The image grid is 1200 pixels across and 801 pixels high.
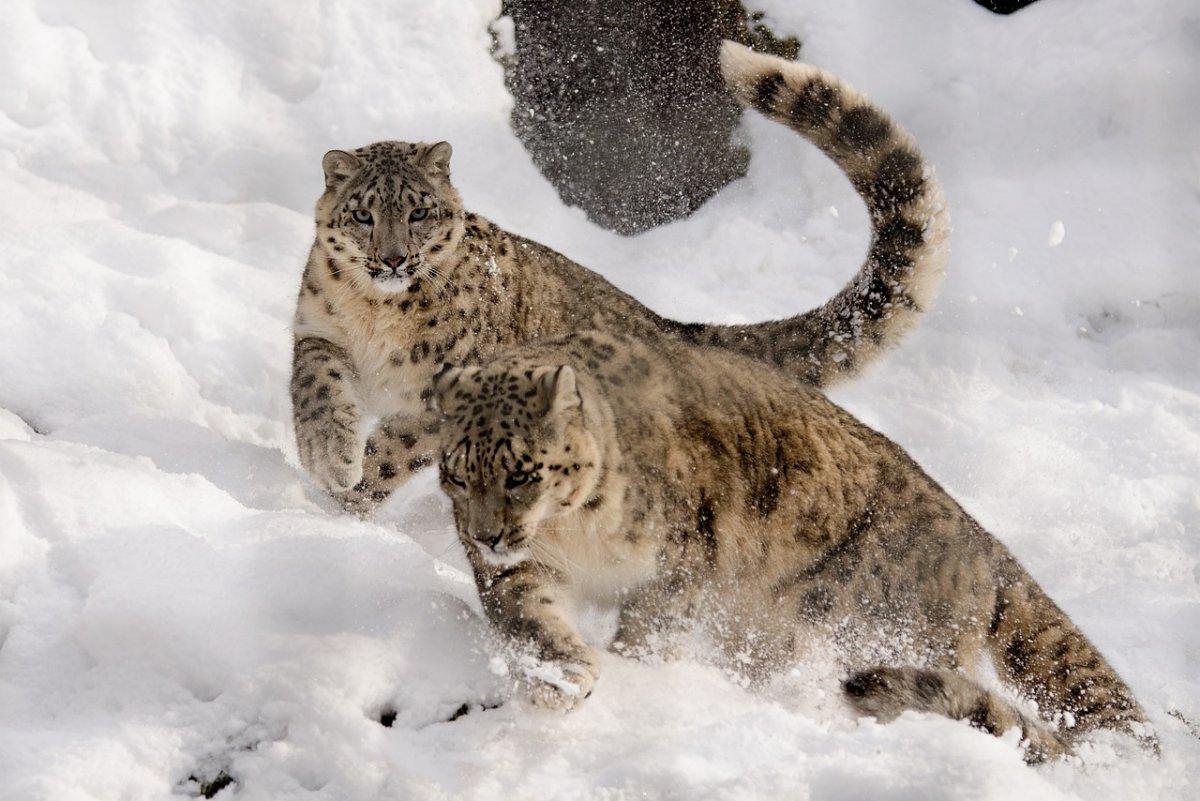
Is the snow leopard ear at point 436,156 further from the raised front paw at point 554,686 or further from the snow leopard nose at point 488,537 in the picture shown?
the raised front paw at point 554,686

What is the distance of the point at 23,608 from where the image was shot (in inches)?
154

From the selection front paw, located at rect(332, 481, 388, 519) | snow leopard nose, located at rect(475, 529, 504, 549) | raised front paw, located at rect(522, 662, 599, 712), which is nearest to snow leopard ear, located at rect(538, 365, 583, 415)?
snow leopard nose, located at rect(475, 529, 504, 549)

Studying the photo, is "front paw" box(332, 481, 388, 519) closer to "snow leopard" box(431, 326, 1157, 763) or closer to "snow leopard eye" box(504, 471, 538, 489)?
"snow leopard" box(431, 326, 1157, 763)

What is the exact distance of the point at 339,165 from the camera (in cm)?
596

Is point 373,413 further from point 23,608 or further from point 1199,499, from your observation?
point 1199,499

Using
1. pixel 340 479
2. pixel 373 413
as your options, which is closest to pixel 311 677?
→ pixel 340 479

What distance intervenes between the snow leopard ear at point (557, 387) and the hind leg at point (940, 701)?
49.0 inches

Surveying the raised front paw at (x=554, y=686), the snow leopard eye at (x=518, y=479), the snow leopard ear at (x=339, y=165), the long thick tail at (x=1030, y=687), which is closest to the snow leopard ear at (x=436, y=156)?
the snow leopard ear at (x=339, y=165)

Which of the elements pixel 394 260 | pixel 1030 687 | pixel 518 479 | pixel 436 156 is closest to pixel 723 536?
pixel 518 479

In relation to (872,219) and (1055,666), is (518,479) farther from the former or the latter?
(872,219)

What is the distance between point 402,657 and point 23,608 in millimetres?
1113

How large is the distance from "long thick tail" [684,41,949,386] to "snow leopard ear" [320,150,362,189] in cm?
170

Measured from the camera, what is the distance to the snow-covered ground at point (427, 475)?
12.2ft

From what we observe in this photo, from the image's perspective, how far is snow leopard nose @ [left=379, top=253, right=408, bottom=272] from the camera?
5.79m
